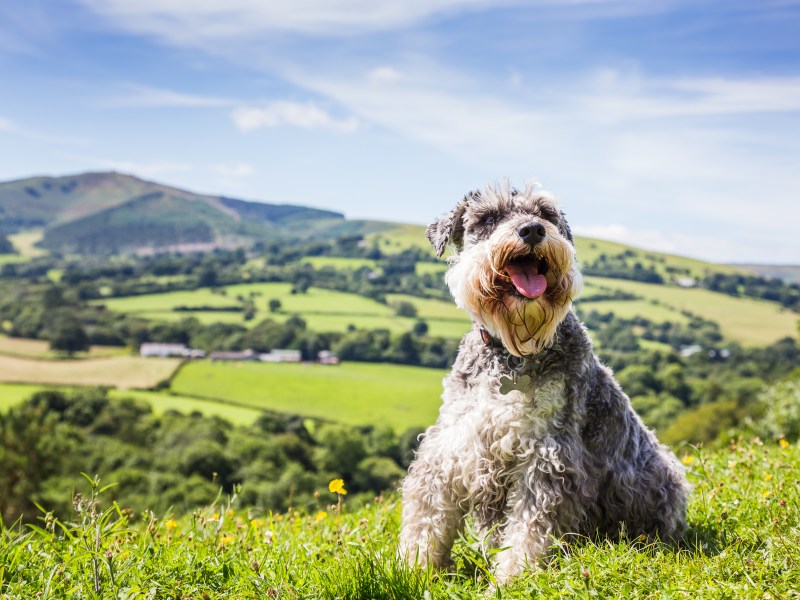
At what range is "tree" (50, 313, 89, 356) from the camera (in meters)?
112

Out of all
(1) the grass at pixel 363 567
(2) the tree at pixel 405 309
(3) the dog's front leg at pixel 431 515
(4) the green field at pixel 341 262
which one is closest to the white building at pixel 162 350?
(2) the tree at pixel 405 309

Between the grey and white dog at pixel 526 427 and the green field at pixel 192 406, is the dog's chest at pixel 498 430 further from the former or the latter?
the green field at pixel 192 406

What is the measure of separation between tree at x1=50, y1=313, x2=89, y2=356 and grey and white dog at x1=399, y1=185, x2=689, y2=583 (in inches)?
4630

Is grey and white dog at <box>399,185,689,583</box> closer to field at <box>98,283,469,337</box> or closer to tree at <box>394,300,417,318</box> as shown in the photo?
field at <box>98,283,469,337</box>

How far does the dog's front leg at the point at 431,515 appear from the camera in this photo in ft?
16.6

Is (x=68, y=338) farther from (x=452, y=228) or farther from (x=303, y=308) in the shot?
(x=452, y=228)

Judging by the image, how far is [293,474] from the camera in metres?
67.0

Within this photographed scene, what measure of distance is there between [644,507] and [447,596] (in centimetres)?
182

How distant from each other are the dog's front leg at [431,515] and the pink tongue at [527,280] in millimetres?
1385

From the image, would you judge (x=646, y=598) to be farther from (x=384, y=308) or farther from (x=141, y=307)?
(x=141, y=307)

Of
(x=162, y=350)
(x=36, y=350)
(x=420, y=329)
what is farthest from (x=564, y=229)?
(x=36, y=350)

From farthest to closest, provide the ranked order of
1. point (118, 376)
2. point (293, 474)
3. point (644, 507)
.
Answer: point (118, 376), point (293, 474), point (644, 507)

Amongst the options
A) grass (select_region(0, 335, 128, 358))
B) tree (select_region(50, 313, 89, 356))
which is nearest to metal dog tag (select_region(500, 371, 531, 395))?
grass (select_region(0, 335, 128, 358))

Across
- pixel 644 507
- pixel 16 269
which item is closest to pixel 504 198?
pixel 644 507
